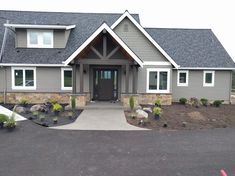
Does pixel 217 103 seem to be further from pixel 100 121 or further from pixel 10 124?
pixel 10 124

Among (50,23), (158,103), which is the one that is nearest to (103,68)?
(158,103)

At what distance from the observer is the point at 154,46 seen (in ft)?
49.2

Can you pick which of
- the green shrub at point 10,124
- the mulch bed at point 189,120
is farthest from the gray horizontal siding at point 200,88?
the green shrub at point 10,124

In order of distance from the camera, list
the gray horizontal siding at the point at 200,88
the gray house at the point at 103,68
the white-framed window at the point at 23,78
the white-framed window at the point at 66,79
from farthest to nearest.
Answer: the gray horizontal siding at the point at 200,88 → the white-framed window at the point at 66,79 → the white-framed window at the point at 23,78 → the gray house at the point at 103,68

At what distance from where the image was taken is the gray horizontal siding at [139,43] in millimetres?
15117

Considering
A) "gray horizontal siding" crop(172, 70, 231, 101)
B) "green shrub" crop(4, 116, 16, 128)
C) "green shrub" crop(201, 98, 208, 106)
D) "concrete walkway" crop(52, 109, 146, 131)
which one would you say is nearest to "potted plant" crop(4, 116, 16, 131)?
"green shrub" crop(4, 116, 16, 128)

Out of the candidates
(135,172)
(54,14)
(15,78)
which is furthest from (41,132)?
(54,14)

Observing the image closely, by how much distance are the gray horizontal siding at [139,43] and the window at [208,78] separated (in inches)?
166

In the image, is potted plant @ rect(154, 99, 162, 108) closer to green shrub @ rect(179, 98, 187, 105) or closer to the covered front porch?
the covered front porch

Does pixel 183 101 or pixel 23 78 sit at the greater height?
pixel 23 78

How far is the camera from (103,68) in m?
15.8

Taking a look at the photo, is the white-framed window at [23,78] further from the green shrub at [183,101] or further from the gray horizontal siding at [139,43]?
the green shrub at [183,101]

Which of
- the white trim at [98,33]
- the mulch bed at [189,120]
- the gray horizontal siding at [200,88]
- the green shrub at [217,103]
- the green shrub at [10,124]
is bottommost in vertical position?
the mulch bed at [189,120]

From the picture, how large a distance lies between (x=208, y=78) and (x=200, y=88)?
1072 mm
